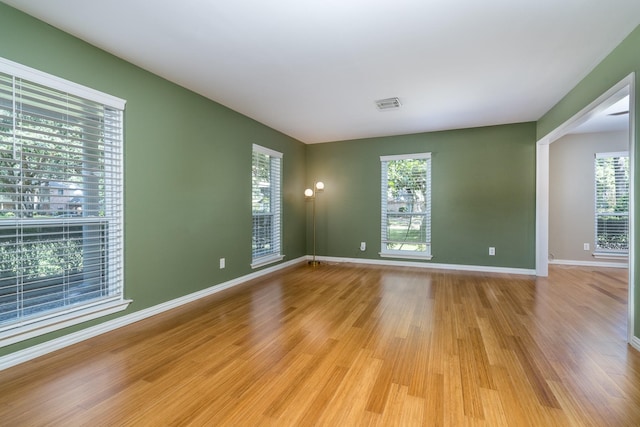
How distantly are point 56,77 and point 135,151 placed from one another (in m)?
0.77

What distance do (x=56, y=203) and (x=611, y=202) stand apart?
26.7ft

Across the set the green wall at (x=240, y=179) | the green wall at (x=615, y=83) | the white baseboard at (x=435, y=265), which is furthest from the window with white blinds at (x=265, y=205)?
the green wall at (x=615, y=83)

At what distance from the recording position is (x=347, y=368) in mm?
1969

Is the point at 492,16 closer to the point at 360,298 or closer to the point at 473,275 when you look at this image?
the point at 360,298

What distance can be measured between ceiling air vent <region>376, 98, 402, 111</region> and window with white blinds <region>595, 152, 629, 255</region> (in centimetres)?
443

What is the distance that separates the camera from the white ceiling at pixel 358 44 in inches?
80.3

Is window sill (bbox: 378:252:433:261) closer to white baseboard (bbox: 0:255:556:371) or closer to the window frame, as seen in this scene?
white baseboard (bbox: 0:255:556:371)

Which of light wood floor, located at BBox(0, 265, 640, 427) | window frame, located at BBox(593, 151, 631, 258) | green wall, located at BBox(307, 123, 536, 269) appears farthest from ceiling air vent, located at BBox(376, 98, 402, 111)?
window frame, located at BBox(593, 151, 631, 258)

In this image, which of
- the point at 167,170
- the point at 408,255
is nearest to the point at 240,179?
the point at 167,170

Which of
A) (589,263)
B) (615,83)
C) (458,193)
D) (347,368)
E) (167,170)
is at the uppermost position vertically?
(615,83)

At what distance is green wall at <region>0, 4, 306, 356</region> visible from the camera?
228cm

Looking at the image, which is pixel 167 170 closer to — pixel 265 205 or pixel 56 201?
pixel 56 201

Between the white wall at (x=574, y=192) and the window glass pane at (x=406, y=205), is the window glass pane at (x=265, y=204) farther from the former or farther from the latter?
the white wall at (x=574, y=192)

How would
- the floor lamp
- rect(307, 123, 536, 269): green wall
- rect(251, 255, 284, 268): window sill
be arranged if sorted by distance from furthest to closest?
the floor lamp < rect(307, 123, 536, 269): green wall < rect(251, 255, 284, 268): window sill
